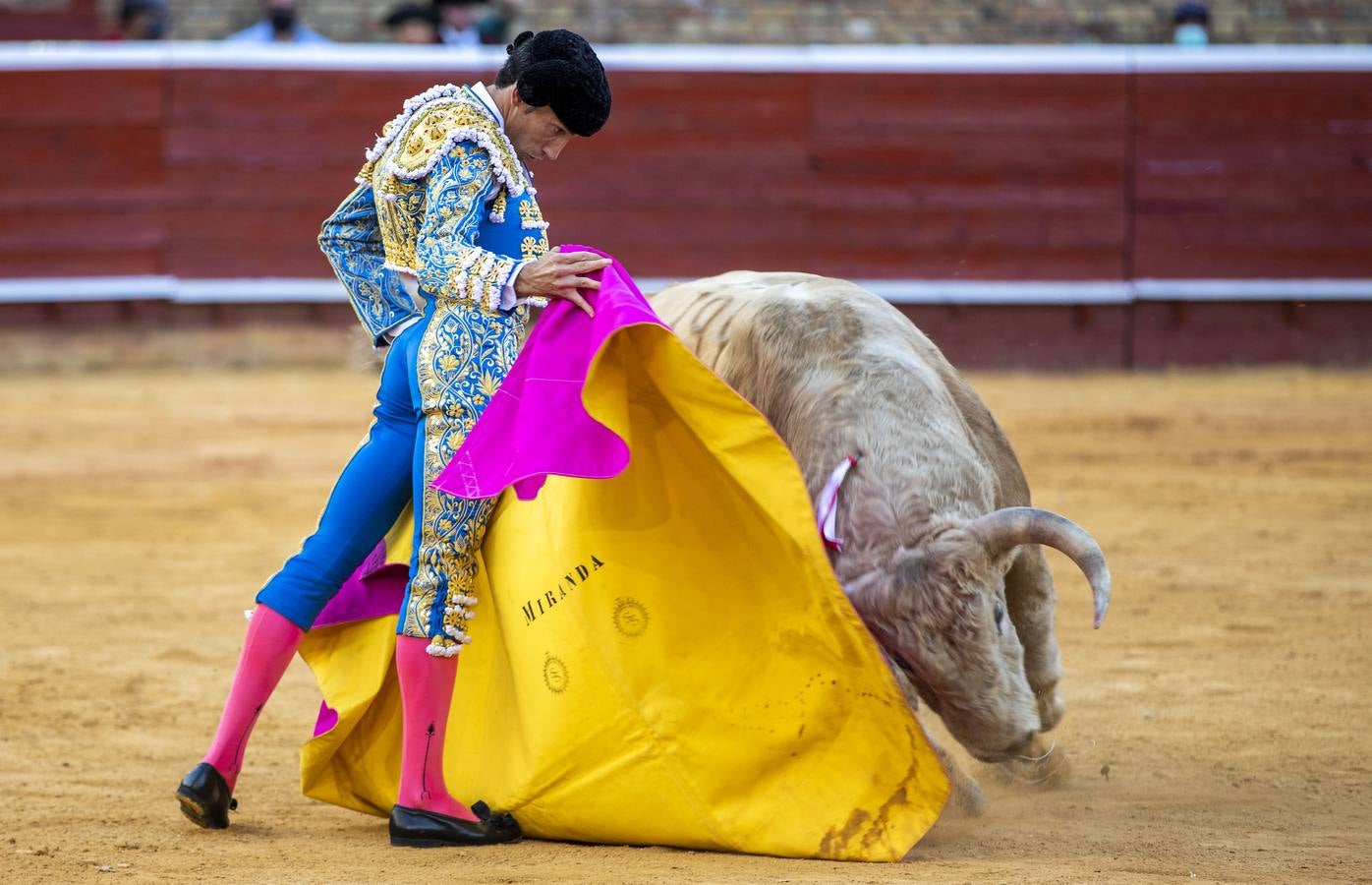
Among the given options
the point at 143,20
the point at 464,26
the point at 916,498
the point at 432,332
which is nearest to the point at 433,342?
the point at 432,332

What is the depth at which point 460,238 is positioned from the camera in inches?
93.4

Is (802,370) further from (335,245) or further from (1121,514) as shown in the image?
(1121,514)

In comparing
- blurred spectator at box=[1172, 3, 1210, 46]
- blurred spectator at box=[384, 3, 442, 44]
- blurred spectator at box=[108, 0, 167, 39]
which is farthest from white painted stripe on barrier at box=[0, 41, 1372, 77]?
blurred spectator at box=[108, 0, 167, 39]

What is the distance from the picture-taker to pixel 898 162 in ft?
29.0

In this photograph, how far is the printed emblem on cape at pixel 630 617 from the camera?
251 centimetres

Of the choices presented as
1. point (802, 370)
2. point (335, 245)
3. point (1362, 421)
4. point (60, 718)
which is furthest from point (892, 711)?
point (1362, 421)

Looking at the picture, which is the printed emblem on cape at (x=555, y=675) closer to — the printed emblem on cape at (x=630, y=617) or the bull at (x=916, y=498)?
the printed emblem on cape at (x=630, y=617)

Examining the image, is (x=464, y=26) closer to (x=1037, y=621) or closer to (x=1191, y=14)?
(x=1191, y=14)

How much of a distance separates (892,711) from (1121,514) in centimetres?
326

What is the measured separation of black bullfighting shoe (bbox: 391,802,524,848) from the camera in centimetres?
252

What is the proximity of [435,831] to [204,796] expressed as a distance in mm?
336

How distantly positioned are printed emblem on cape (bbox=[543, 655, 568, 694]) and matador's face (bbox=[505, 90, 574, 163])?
0.71 meters

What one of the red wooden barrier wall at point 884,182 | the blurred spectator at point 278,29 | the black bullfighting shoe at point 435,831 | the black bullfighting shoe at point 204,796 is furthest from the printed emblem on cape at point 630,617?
the blurred spectator at point 278,29

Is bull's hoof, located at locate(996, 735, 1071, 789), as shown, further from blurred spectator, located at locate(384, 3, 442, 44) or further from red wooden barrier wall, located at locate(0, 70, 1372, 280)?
blurred spectator, located at locate(384, 3, 442, 44)
